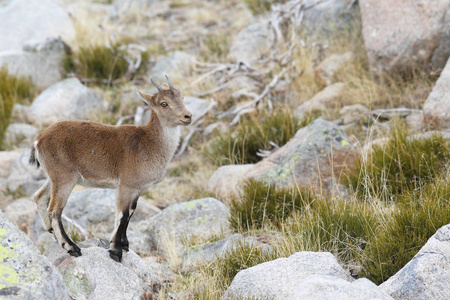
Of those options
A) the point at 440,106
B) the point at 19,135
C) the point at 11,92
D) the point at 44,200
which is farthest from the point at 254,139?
the point at 11,92

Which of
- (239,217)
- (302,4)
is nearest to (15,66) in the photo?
(302,4)

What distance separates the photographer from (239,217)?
7.47 metres

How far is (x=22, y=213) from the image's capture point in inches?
387

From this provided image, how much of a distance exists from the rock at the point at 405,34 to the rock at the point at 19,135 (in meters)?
7.49

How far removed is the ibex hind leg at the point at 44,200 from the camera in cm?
543

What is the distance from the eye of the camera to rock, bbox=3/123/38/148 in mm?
12500

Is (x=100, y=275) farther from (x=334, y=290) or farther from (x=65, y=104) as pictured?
(x=65, y=104)

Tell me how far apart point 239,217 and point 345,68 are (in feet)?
17.4

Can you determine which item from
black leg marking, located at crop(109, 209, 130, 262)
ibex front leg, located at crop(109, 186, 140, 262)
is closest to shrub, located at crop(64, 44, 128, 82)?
ibex front leg, located at crop(109, 186, 140, 262)

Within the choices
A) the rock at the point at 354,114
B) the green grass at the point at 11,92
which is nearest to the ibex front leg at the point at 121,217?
the rock at the point at 354,114

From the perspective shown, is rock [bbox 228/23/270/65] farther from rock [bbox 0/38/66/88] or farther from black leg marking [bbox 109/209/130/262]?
black leg marking [bbox 109/209/130/262]

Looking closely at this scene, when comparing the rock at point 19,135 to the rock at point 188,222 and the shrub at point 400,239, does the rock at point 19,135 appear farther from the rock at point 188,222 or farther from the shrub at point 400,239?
the shrub at point 400,239

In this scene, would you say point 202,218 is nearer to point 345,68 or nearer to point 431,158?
point 431,158

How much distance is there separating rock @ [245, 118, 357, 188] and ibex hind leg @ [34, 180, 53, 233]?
3.36 meters
